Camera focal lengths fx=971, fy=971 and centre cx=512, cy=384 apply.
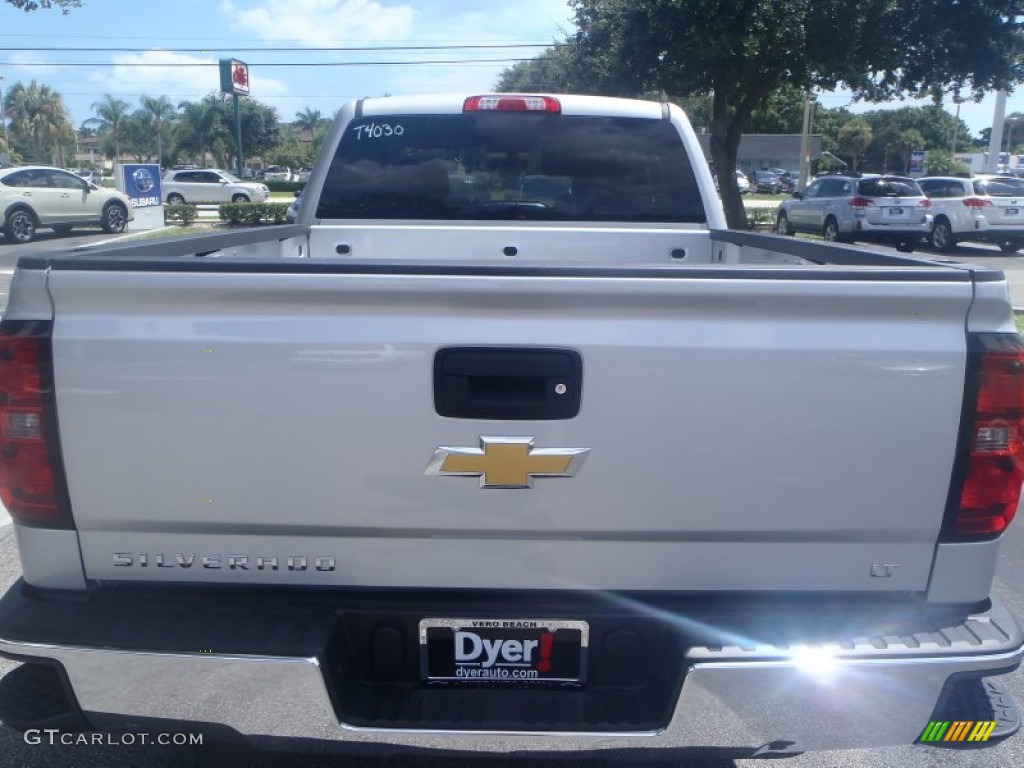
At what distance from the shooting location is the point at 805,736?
90.0 inches

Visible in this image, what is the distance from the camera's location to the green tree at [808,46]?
19.7 m

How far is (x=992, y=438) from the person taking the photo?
2.26 m

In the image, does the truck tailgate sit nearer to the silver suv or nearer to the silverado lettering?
the silverado lettering

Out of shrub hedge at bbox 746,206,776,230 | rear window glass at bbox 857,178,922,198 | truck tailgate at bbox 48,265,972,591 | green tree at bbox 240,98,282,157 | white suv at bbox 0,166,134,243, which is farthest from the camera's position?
green tree at bbox 240,98,282,157

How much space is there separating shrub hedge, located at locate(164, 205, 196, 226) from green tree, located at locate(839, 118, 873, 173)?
182ft

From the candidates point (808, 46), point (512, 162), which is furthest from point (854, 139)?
point (512, 162)

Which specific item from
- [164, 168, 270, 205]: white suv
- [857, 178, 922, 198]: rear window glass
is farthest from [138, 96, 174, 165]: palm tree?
[857, 178, 922, 198]: rear window glass

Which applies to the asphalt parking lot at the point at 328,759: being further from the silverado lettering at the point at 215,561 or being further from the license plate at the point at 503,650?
the silverado lettering at the point at 215,561

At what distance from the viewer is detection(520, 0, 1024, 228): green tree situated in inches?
776

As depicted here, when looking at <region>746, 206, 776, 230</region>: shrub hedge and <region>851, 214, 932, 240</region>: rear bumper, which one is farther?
<region>746, 206, 776, 230</region>: shrub hedge

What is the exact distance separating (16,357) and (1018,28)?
75.8ft

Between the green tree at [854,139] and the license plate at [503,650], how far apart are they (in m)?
73.9

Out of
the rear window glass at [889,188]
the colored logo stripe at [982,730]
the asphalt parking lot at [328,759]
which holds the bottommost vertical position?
the asphalt parking lot at [328,759]

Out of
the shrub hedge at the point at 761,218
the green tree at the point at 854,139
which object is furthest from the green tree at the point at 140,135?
the shrub hedge at the point at 761,218
